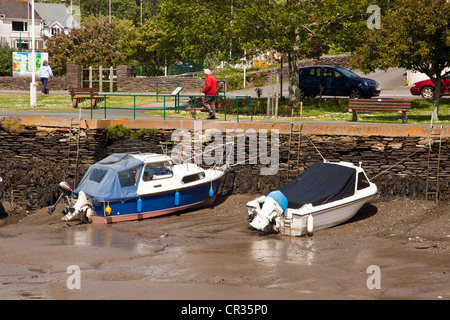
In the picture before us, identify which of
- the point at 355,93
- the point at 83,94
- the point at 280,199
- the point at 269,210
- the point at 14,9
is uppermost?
the point at 14,9

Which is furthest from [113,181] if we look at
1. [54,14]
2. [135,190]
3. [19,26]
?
[54,14]

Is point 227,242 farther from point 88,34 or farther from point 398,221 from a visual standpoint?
point 88,34

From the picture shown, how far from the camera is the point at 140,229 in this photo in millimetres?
15773

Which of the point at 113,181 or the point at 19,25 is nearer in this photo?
the point at 113,181

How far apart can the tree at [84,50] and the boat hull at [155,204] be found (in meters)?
20.0

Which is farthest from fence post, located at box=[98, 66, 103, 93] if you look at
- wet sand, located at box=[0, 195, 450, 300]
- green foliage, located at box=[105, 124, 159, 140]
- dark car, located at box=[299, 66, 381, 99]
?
wet sand, located at box=[0, 195, 450, 300]

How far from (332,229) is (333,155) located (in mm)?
3696

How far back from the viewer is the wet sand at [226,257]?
10742 millimetres

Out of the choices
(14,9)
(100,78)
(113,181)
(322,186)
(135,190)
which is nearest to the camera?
(322,186)

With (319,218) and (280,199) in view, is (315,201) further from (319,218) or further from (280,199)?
(280,199)

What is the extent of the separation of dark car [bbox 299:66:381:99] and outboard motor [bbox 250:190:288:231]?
12.6 m

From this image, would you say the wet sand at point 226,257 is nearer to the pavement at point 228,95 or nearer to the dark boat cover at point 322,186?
the dark boat cover at point 322,186

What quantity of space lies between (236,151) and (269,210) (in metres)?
4.88

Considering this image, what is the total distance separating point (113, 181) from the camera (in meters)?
16.1
